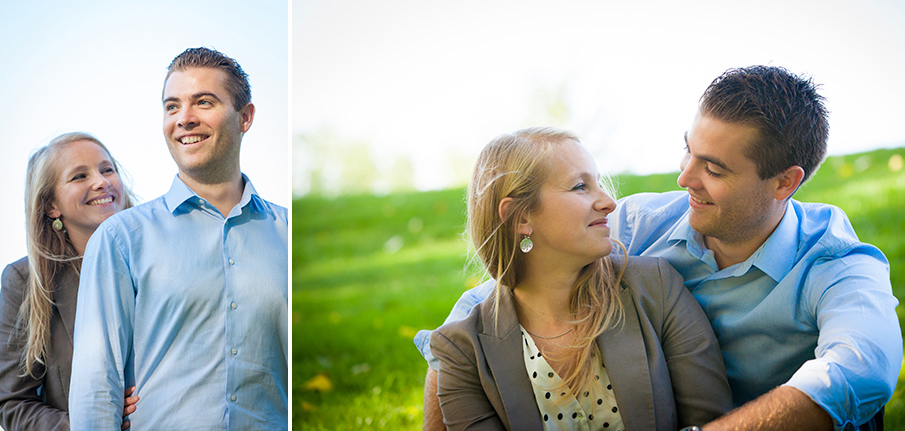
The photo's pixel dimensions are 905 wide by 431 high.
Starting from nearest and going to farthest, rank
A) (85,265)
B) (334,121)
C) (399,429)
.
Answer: (85,265) → (399,429) → (334,121)

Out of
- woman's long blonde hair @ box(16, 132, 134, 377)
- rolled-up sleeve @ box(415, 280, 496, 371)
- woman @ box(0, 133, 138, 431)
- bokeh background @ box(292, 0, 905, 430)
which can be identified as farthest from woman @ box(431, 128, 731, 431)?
woman's long blonde hair @ box(16, 132, 134, 377)

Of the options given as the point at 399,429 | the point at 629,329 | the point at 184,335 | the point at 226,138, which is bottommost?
the point at 399,429

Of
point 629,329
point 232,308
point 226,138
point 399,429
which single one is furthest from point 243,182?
point 629,329

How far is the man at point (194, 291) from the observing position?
2408mm

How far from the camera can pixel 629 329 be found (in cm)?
208

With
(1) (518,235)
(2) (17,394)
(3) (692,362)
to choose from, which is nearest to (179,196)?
(2) (17,394)

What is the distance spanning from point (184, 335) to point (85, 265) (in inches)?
16.1

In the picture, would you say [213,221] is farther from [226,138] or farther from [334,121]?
[334,121]

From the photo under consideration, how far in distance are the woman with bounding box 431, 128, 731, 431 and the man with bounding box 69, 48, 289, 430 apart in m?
0.84

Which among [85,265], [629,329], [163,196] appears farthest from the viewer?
[163,196]

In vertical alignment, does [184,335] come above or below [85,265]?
below

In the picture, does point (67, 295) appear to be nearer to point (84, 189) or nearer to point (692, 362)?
point (84, 189)

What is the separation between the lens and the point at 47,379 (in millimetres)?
2475

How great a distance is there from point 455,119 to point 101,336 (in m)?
2.37
